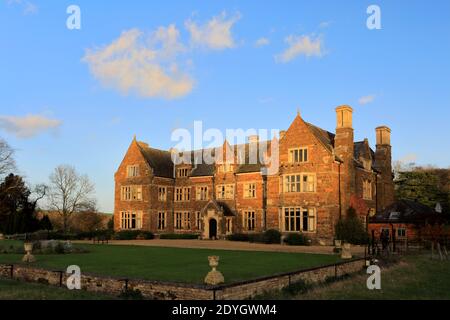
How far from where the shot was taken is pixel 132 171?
4962 centimetres

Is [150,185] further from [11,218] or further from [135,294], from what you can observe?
[135,294]

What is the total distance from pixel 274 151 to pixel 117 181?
20054mm

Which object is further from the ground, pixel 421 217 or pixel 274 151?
pixel 274 151

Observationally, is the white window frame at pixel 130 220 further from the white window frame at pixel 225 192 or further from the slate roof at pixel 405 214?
the slate roof at pixel 405 214

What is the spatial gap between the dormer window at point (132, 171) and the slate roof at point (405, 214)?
2536 cm

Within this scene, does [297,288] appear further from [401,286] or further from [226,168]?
[226,168]

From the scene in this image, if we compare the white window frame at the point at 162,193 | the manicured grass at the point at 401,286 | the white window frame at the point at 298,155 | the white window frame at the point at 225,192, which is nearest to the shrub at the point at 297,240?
the white window frame at the point at 298,155

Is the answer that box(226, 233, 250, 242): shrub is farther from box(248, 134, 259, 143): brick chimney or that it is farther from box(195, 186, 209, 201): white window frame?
box(248, 134, 259, 143): brick chimney

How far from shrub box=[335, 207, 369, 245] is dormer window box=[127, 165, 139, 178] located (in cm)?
2358

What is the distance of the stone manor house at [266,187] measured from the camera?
3622cm

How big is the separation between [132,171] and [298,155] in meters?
20.5

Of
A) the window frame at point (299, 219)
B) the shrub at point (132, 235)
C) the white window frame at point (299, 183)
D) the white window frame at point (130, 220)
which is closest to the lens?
the window frame at point (299, 219)
